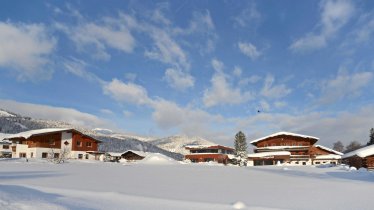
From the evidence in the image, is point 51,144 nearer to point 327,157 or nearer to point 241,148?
point 241,148

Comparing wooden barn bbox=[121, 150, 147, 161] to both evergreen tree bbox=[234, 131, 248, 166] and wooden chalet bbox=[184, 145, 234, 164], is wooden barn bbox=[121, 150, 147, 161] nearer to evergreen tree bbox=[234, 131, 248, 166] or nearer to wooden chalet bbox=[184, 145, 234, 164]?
wooden chalet bbox=[184, 145, 234, 164]

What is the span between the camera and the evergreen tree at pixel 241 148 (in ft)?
262

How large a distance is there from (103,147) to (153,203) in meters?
172

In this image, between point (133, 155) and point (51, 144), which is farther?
point (133, 155)

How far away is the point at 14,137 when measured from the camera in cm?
6875

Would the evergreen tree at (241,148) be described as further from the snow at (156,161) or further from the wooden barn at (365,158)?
the wooden barn at (365,158)

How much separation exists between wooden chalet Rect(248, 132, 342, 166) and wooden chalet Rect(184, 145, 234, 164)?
14954 millimetres

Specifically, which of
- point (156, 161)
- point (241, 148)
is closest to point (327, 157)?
point (241, 148)

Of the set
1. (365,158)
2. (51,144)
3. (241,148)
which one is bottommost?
(365,158)

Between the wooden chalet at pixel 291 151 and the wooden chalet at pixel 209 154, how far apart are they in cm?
1495

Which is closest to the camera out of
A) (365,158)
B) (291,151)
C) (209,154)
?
(365,158)

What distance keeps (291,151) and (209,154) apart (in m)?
22.8

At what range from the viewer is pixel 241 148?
8119cm

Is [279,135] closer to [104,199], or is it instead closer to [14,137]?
[14,137]
